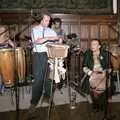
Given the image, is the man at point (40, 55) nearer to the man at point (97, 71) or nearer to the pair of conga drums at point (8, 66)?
the pair of conga drums at point (8, 66)

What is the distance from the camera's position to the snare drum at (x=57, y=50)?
4.63m

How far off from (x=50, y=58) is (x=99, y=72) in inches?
35.6

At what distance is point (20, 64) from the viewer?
5.91m

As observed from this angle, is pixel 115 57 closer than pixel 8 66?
No

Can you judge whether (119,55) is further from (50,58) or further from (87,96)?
(50,58)

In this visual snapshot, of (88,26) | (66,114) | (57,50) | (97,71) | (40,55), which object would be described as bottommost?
(66,114)

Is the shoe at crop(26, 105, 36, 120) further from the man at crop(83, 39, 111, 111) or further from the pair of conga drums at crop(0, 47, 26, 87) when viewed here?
the man at crop(83, 39, 111, 111)

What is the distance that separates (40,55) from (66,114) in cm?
103

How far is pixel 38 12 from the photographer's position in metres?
6.81

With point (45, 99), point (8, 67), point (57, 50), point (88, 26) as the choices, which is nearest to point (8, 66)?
point (8, 67)

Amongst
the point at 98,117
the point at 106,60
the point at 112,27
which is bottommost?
the point at 98,117

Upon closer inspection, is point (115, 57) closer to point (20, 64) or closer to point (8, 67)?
point (20, 64)

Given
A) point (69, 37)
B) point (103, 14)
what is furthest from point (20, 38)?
point (103, 14)

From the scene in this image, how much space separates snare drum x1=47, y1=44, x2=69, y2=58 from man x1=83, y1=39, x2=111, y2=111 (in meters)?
0.78
